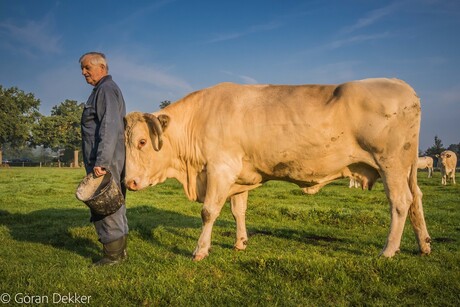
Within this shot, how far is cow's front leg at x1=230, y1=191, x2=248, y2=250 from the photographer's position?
683 centimetres

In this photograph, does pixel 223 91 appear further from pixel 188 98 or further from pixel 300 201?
pixel 300 201

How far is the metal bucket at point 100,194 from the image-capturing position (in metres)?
5.23

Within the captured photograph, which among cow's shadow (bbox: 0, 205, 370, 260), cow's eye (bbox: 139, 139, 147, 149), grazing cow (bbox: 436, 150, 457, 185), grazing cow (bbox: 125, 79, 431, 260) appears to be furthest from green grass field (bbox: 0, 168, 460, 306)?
grazing cow (bbox: 436, 150, 457, 185)

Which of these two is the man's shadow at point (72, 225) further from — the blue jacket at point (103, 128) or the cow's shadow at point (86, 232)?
the blue jacket at point (103, 128)

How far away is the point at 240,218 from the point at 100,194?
2.68m

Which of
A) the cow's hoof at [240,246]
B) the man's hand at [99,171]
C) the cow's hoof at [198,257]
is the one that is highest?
the man's hand at [99,171]

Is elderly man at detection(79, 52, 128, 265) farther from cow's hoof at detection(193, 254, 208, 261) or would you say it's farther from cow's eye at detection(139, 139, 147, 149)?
cow's hoof at detection(193, 254, 208, 261)

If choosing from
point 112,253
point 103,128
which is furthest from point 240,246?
point 103,128

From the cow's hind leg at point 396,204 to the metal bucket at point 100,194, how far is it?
149 inches

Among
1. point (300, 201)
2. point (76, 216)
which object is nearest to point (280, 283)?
point (76, 216)

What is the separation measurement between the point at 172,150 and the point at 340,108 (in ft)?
9.10

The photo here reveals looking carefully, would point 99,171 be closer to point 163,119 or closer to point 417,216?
point 163,119

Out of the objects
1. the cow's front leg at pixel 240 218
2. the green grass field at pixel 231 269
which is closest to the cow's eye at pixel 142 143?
the green grass field at pixel 231 269

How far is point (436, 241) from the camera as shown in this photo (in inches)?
305
